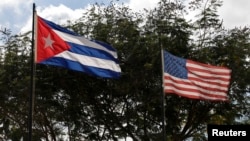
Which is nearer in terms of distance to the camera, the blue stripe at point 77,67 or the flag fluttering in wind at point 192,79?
the blue stripe at point 77,67

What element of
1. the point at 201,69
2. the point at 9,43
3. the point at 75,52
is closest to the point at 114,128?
the point at 9,43

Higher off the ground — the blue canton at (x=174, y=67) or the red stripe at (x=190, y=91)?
the blue canton at (x=174, y=67)

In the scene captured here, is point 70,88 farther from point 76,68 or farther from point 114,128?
point 76,68

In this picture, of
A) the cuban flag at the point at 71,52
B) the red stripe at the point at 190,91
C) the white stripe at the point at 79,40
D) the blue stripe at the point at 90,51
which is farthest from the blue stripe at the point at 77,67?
the red stripe at the point at 190,91

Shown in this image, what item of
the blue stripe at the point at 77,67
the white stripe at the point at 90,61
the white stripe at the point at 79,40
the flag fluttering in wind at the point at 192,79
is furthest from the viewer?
the flag fluttering in wind at the point at 192,79

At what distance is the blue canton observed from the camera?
17219 millimetres

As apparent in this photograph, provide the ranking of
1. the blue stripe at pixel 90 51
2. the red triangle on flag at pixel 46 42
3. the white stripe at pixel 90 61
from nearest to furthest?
the red triangle on flag at pixel 46 42 → the white stripe at pixel 90 61 → the blue stripe at pixel 90 51

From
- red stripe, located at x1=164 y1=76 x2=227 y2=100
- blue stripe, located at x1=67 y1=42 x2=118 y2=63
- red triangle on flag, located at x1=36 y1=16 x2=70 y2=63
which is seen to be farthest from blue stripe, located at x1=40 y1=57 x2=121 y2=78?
red stripe, located at x1=164 y1=76 x2=227 y2=100

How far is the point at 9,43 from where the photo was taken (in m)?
27.3

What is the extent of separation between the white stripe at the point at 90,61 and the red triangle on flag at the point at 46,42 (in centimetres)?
22

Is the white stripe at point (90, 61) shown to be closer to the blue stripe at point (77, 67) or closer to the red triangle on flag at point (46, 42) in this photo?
the blue stripe at point (77, 67)

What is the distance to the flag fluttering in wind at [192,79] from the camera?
17.1 m

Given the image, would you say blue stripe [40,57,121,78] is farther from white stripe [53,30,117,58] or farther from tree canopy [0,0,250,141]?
tree canopy [0,0,250,141]

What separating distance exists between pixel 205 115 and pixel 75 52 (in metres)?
14.3
